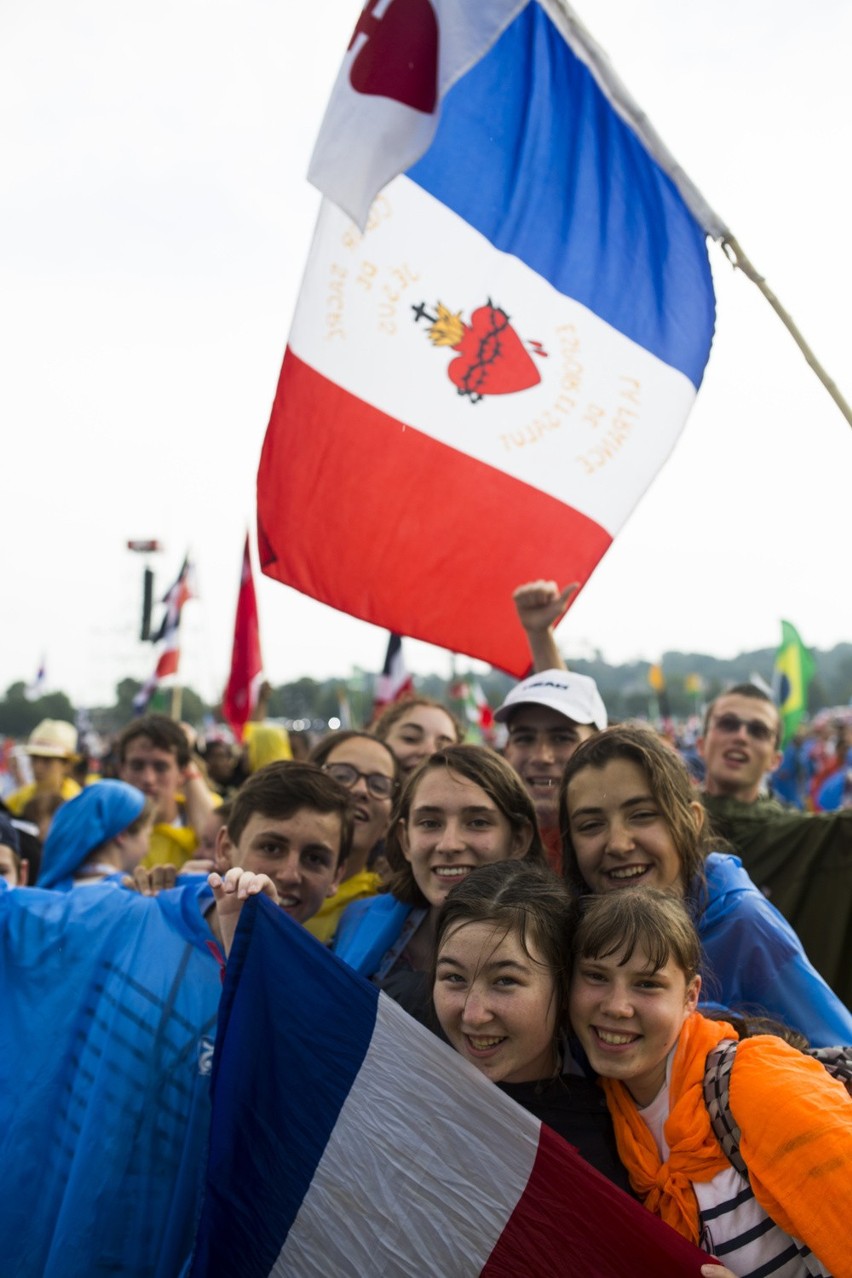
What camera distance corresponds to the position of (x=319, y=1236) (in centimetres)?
202

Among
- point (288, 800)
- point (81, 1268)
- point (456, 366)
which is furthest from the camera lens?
point (456, 366)

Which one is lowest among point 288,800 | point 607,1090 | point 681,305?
point 607,1090

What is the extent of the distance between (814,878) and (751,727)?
714mm

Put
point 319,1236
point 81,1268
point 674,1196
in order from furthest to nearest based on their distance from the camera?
point 81,1268 < point 319,1236 < point 674,1196

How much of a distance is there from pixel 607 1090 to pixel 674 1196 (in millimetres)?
268

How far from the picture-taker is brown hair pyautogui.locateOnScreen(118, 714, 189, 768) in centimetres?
546

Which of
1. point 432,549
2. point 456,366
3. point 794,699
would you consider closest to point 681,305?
point 456,366

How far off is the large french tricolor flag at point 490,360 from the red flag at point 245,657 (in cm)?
465

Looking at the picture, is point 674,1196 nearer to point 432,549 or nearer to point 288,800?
point 288,800

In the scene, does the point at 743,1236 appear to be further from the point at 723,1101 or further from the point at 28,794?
the point at 28,794

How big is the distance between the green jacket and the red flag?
4805 millimetres

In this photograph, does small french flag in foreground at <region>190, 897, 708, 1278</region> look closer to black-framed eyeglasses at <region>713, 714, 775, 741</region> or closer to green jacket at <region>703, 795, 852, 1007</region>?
green jacket at <region>703, 795, 852, 1007</region>

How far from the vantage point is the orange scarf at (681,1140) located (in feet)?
6.05

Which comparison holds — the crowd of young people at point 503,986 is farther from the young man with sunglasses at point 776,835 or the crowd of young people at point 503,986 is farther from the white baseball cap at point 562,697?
the young man with sunglasses at point 776,835
